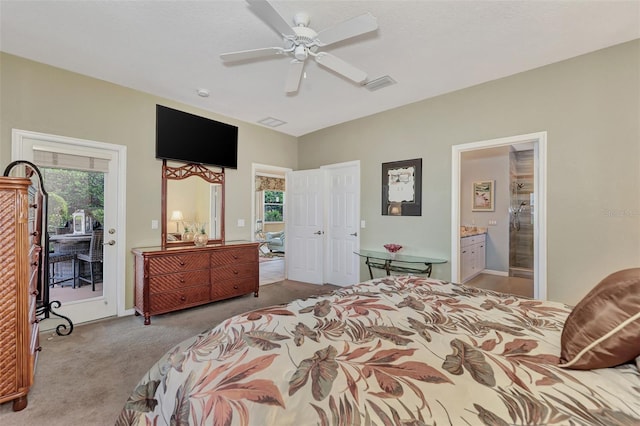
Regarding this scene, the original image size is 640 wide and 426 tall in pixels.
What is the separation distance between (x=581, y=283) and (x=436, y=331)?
253cm

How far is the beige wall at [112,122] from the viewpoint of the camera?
2664 millimetres

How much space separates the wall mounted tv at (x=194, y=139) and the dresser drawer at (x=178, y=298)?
1723 millimetres

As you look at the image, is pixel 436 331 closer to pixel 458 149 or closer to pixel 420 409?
pixel 420 409

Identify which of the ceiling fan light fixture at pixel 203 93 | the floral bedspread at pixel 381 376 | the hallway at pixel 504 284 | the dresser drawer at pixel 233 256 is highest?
the ceiling fan light fixture at pixel 203 93

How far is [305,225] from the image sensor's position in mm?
4992

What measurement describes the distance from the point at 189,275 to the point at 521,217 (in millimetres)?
5994

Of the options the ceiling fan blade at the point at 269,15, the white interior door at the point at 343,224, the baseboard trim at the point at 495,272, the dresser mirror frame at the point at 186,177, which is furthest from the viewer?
the baseboard trim at the point at 495,272

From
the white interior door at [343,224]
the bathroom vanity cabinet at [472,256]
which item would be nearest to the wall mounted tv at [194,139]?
the white interior door at [343,224]

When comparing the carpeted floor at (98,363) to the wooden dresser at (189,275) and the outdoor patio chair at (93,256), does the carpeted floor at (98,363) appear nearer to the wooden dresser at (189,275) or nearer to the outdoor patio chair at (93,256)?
the wooden dresser at (189,275)

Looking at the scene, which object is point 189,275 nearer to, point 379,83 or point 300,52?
point 300,52

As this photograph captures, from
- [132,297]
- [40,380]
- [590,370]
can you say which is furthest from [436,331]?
[132,297]

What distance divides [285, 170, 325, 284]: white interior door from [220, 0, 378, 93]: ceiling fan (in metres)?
2.56

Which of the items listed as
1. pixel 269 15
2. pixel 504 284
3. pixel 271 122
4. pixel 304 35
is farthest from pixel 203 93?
pixel 504 284

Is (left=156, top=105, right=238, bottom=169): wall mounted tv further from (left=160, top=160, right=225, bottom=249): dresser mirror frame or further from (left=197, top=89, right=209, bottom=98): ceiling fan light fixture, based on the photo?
(left=197, top=89, right=209, bottom=98): ceiling fan light fixture
